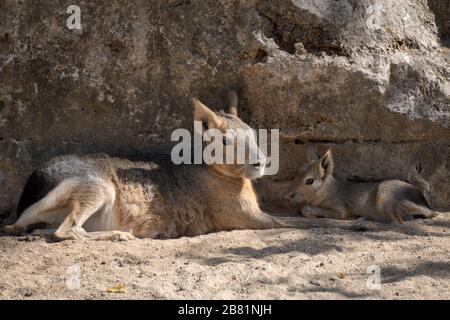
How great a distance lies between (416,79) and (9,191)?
4.12 m

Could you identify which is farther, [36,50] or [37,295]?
→ [36,50]

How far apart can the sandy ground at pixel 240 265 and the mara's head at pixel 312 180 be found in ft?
2.48

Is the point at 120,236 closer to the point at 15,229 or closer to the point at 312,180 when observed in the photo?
the point at 15,229

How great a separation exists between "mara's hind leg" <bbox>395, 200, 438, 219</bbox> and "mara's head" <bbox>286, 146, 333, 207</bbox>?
79cm

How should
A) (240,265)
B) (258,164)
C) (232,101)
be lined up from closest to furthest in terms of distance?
(240,265)
(258,164)
(232,101)

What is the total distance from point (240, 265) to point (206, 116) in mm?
1746

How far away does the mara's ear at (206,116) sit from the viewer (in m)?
6.97

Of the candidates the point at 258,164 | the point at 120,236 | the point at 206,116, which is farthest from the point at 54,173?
the point at 258,164

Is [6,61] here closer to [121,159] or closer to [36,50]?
[36,50]

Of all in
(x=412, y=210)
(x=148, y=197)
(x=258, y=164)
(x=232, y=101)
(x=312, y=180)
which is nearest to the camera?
(x=258, y=164)

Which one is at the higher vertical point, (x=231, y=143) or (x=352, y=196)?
(x=231, y=143)

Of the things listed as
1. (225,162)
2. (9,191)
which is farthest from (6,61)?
(225,162)

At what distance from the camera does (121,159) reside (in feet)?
23.4

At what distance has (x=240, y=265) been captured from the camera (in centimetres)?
579
